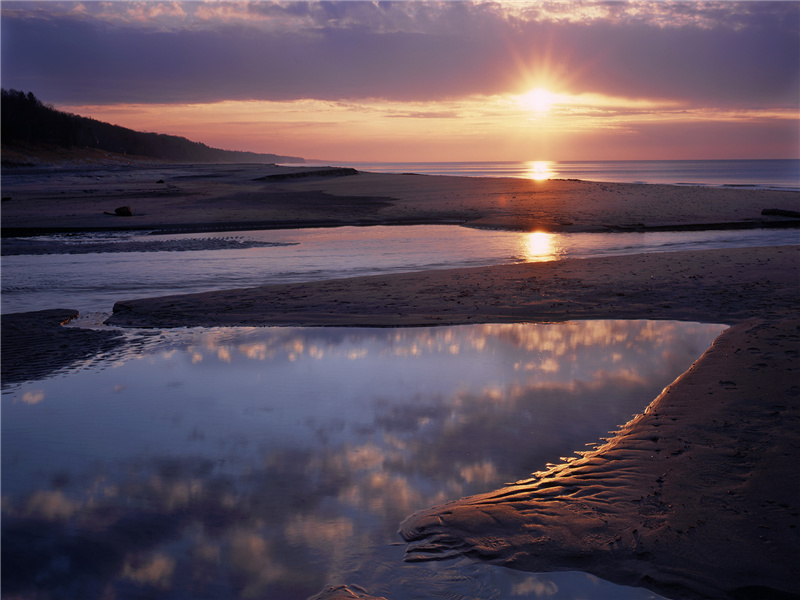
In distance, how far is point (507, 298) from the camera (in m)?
11.4

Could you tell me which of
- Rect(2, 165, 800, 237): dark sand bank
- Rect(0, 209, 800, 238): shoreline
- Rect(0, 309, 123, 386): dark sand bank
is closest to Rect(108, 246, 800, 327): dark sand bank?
Rect(0, 309, 123, 386): dark sand bank

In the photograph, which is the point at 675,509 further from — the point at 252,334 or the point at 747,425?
the point at 252,334

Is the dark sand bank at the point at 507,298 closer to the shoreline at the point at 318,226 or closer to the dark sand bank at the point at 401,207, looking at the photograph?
the shoreline at the point at 318,226

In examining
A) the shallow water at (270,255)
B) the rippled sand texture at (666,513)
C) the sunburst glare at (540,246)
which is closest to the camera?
the rippled sand texture at (666,513)

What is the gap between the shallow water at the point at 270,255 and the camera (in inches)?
527

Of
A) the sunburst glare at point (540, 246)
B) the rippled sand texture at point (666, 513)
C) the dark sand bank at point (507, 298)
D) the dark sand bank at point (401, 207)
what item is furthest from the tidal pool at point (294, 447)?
the dark sand bank at point (401, 207)

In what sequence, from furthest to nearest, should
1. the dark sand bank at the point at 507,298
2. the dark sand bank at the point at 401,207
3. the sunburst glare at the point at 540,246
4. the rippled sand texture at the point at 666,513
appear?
the dark sand bank at the point at 401,207 < the sunburst glare at the point at 540,246 < the dark sand bank at the point at 507,298 < the rippled sand texture at the point at 666,513

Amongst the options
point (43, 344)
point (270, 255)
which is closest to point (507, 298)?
point (43, 344)

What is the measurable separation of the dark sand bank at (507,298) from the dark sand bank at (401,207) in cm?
1071

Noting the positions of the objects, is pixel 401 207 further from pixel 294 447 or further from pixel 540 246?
pixel 294 447

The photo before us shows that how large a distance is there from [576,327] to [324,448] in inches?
210

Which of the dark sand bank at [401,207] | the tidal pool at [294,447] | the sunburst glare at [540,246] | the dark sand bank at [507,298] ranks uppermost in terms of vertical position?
the dark sand bank at [401,207]

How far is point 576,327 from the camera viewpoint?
962 cm

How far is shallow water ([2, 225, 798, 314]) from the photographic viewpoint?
13383 millimetres
